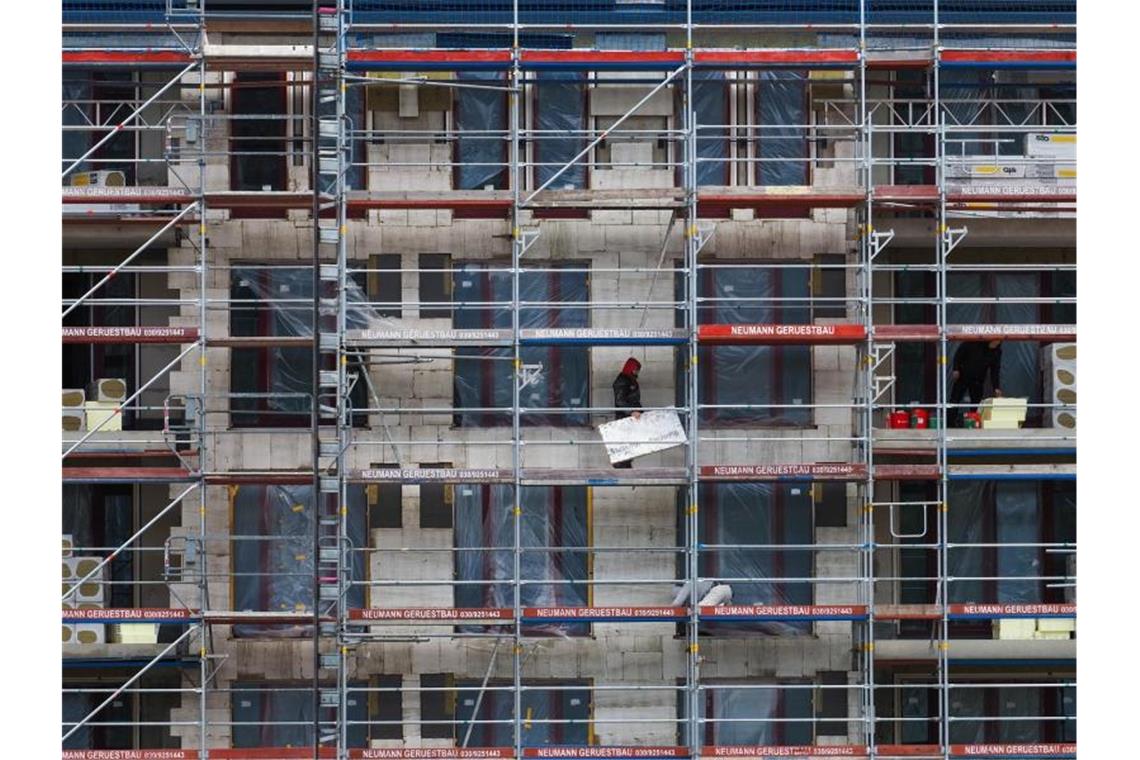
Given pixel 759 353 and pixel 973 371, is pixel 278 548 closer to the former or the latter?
pixel 759 353

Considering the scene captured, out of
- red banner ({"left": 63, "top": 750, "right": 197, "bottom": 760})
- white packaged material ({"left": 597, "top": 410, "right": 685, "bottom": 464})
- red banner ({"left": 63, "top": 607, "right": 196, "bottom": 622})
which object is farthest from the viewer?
white packaged material ({"left": 597, "top": 410, "right": 685, "bottom": 464})

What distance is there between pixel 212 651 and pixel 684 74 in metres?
9.67

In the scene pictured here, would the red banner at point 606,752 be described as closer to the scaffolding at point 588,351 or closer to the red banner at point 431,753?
the scaffolding at point 588,351

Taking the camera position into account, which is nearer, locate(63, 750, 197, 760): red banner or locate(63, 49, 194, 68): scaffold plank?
locate(63, 750, 197, 760): red banner

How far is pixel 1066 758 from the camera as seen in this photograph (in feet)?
63.6

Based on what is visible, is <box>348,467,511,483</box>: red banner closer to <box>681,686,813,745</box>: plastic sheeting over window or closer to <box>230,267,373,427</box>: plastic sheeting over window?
<box>230,267,373,427</box>: plastic sheeting over window

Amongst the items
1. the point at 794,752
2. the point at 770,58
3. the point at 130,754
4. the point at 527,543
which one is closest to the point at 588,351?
the point at 527,543

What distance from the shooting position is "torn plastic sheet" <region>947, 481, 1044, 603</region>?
20.5 metres

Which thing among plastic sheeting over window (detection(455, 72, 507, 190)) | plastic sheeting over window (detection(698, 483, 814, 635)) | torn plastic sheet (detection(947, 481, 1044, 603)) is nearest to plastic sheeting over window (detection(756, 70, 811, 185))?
plastic sheeting over window (detection(455, 72, 507, 190))

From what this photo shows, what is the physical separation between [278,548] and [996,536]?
376 inches

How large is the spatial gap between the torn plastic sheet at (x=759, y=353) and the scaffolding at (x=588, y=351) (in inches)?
2.7

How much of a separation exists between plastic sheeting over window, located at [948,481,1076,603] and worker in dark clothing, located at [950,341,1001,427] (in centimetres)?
107

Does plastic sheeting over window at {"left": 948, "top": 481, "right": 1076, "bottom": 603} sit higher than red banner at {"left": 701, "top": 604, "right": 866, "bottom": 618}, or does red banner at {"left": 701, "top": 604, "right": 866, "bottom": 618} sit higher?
plastic sheeting over window at {"left": 948, "top": 481, "right": 1076, "bottom": 603}

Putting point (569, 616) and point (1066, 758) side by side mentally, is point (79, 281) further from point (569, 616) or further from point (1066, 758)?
point (1066, 758)
